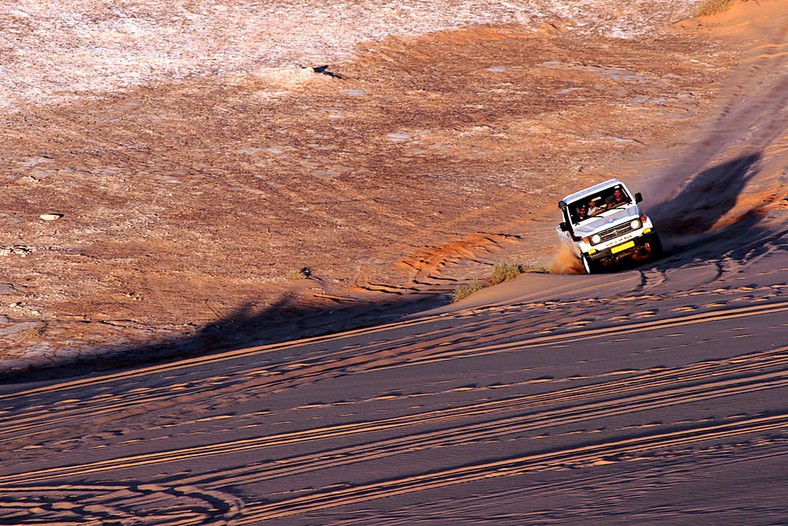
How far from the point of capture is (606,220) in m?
15.4

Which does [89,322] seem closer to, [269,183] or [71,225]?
[71,225]

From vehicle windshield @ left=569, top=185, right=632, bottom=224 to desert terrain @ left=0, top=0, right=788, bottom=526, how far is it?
3.14 feet

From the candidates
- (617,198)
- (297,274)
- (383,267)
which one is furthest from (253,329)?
(617,198)

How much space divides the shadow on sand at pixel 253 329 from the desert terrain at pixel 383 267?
84 mm

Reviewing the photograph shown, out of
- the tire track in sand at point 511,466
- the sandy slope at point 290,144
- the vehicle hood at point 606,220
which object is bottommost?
the tire track in sand at point 511,466

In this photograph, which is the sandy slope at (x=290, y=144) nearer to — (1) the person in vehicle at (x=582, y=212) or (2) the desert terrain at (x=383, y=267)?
(2) the desert terrain at (x=383, y=267)

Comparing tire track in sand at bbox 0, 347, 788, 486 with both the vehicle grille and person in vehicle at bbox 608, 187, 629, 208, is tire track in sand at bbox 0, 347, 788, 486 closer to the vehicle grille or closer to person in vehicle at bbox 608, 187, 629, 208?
the vehicle grille

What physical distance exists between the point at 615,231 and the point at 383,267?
4735mm

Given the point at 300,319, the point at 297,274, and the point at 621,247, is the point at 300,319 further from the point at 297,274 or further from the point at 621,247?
the point at 621,247

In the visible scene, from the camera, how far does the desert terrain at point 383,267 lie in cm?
702

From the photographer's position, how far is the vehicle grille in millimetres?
15219

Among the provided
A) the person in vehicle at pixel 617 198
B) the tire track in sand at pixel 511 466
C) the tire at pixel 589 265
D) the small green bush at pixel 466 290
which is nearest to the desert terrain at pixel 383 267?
the tire track in sand at pixel 511 466

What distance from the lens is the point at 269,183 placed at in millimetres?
22547

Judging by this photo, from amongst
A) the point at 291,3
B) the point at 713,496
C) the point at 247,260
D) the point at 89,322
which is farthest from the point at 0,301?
the point at 291,3
